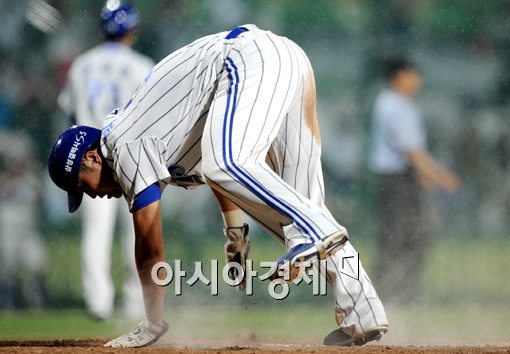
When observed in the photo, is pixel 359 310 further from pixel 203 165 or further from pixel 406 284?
pixel 406 284

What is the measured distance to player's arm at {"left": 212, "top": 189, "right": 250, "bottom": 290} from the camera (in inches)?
209

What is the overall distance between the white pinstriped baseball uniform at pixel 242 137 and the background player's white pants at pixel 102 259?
2353 millimetres

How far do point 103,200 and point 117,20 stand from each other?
1215 millimetres

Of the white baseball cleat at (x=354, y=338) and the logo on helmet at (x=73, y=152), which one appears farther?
the white baseball cleat at (x=354, y=338)

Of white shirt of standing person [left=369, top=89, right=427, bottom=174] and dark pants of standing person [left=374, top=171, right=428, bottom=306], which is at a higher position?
white shirt of standing person [left=369, top=89, right=427, bottom=174]

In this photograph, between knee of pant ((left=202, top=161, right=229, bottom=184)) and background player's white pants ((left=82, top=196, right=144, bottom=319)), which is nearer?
knee of pant ((left=202, top=161, right=229, bottom=184))

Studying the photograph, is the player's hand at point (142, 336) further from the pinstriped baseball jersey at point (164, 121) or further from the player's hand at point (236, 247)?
the pinstriped baseball jersey at point (164, 121)

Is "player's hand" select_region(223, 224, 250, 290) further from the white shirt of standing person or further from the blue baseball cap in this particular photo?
the white shirt of standing person

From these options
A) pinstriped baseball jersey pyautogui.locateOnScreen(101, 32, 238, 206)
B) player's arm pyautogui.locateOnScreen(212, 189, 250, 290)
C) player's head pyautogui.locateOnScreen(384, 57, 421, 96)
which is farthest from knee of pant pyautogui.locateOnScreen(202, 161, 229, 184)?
player's head pyautogui.locateOnScreen(384, 57, 421, 96)

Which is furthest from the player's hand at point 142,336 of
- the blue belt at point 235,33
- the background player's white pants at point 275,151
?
the blue belt at point 235,33

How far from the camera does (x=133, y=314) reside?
7242 millimetres

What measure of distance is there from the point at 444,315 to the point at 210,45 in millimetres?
3362

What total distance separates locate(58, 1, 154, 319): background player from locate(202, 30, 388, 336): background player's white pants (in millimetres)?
2444

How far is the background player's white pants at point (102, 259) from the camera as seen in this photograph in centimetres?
725
